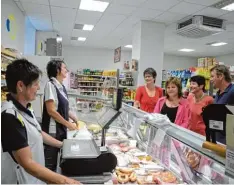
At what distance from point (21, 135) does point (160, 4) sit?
4622 millimetres

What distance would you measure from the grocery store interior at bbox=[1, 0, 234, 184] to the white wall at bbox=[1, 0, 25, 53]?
21 millimetres

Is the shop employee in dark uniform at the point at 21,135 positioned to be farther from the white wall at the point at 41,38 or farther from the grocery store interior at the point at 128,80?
the white wall at the point at 41,38

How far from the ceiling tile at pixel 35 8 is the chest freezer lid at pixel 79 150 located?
15.9 ft

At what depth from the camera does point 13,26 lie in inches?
216

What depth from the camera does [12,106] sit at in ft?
Result: 4.60

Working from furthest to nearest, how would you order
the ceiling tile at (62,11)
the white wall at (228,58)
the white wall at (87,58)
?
the white wall at (87,58)
the white wall at (228,58)
the ceiling tile at (62,11)

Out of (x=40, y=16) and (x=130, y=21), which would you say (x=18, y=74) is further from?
(x=40, y=16)

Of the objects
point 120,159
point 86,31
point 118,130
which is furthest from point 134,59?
point 120,159

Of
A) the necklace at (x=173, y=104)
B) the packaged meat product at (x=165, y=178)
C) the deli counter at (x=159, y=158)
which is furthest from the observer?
the necklace at (x=173, y=104)

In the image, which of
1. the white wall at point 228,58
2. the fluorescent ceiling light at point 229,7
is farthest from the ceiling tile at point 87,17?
the white wall at point 228,58

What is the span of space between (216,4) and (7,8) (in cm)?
468

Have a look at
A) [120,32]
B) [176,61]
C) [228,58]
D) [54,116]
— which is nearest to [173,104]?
[54,116]

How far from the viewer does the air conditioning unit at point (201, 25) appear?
18.4ft

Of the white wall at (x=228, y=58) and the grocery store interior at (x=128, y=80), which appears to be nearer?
the grocery store interior at (x=128, y=80)
